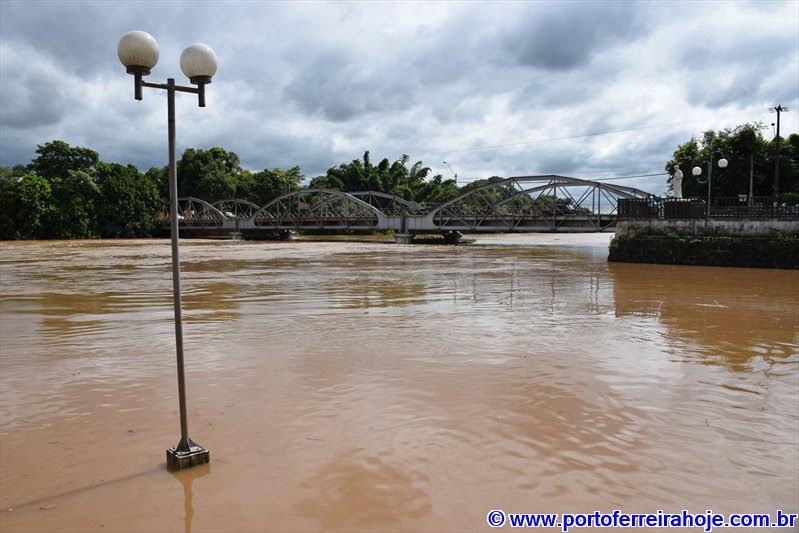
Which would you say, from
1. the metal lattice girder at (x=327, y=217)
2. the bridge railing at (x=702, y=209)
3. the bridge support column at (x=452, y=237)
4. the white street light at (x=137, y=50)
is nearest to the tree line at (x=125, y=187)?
the metal lattice girder at (x=327, y=217)

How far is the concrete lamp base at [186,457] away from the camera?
4766mm

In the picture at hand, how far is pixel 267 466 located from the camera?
482cm

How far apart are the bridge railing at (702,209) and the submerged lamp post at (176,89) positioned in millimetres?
27497

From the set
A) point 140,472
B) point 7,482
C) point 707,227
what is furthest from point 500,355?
point 707,227

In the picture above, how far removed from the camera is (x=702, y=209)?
28.8 meters

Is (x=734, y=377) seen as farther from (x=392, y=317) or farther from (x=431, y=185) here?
(x=431, y=185)

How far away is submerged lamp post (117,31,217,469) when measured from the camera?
4832 millimetres

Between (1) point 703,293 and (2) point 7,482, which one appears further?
(1) point 703,293

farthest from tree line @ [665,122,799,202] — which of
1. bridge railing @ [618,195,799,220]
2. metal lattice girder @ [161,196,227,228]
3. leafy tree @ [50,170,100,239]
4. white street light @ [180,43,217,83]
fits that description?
leafy tree @ [50,170,100,239]

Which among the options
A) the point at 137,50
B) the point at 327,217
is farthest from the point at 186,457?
the point at 327,217

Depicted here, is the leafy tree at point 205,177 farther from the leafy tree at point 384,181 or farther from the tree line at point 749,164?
the tree line at point 749,164

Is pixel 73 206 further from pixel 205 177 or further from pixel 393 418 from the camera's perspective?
pixel 393 418

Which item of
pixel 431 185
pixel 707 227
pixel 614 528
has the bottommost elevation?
pixel 614 528

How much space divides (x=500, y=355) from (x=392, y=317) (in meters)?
A: 4.32
